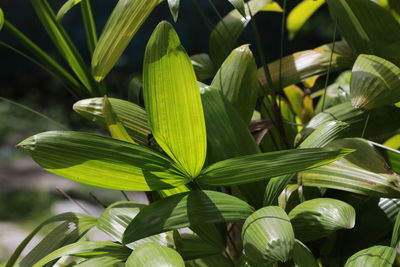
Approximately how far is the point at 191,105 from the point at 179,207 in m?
0.09

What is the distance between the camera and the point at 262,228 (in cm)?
47

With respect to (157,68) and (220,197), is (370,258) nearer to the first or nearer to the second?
(220,197)

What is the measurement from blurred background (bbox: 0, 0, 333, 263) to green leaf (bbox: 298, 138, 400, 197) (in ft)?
7.61

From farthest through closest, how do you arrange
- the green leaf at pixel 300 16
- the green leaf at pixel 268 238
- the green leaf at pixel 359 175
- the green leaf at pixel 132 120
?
the green leaf at pixel 300 16 < the green leaf at pixel 132 120 < the green leaf at pixel 359 175 < the green leaf at pixel 268 238

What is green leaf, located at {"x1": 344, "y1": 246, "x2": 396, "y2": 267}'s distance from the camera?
1.59 feet

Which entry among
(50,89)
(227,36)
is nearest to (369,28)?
(227,36)

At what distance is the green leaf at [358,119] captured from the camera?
0.66 meters

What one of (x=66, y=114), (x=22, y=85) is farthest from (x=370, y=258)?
(x=22, y=85)

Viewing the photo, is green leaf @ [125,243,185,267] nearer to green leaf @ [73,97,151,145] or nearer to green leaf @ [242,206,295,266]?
green leaf @ [242,206,295,266]

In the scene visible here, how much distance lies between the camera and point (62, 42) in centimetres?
75

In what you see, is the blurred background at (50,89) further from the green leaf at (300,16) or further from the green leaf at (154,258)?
the green leaf at (154,258)

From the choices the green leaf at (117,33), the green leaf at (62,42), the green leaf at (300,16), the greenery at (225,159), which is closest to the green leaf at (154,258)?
the greenery at (225,159)

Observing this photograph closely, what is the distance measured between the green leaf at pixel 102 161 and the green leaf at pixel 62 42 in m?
0.26

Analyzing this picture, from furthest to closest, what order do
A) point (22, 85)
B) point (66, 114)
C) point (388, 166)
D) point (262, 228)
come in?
1. point (22, 85)
2. point (66, 114)
3. point (388, 166)
4. point (262, 228)
